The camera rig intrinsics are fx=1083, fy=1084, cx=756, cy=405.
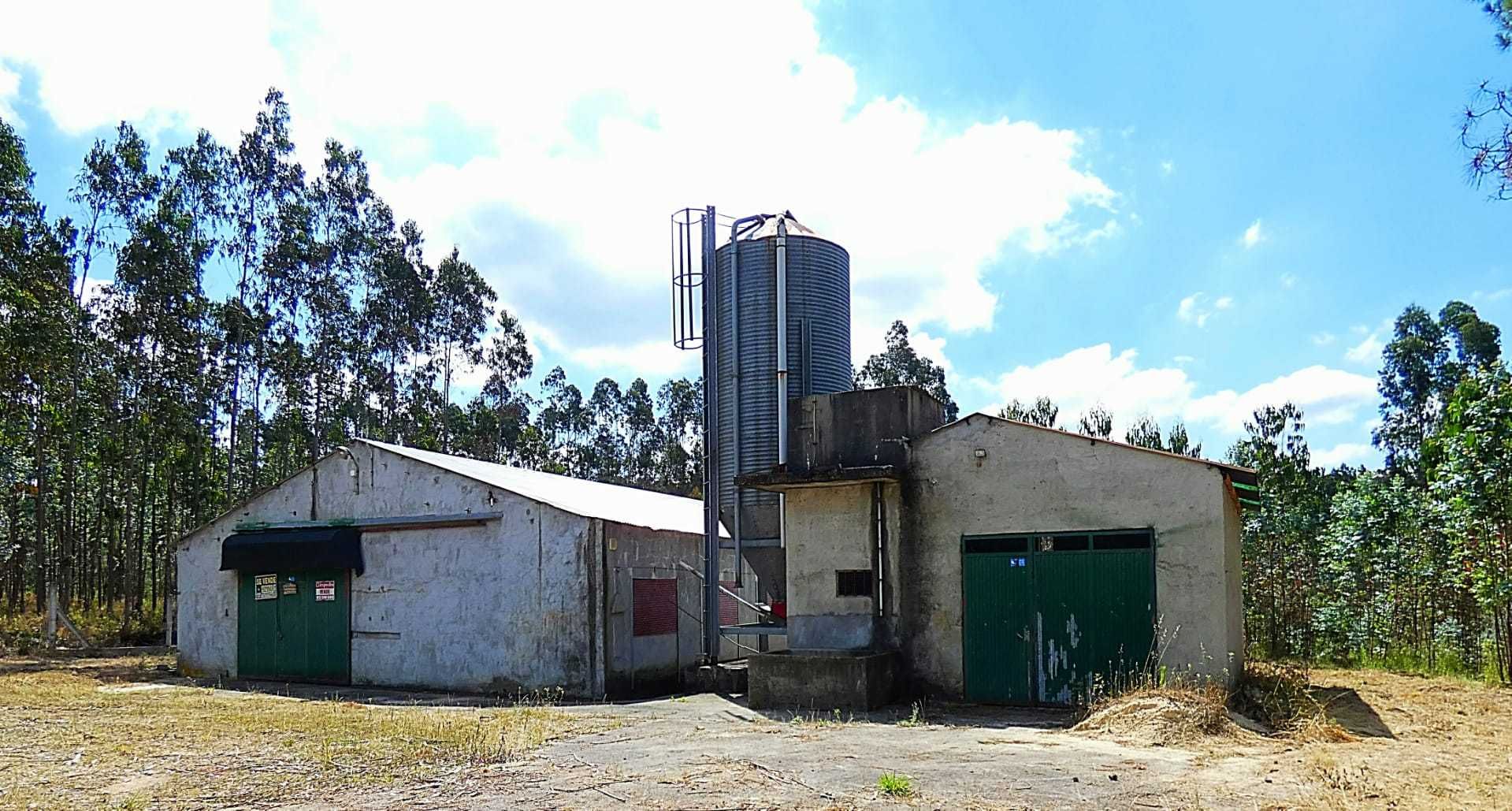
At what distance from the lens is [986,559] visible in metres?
12.6

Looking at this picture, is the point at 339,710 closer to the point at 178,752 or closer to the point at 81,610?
the point at 178,752

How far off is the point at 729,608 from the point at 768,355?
5714 mm

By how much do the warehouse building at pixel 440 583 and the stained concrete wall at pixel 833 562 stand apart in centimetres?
300

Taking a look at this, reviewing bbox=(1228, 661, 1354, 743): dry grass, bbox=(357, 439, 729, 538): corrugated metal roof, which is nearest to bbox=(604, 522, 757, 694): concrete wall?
bbox=(357, 439, 729, 538): corrugated metal roof

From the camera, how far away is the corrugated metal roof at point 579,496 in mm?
16047

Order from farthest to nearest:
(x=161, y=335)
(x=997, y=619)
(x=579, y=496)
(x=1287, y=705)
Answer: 1. (x=161, y=335)
2. (x=579, y=496)
3. (x=997, y=619)
4. (x=1287, y=705)

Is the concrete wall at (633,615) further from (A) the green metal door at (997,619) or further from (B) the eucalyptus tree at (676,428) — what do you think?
(B) the eucalyptus tree at (676,428)

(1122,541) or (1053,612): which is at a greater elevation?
(1122,541)

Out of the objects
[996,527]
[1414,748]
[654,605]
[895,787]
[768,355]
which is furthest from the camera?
[654,605]

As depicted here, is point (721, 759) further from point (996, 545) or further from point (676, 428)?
point (676, 428)

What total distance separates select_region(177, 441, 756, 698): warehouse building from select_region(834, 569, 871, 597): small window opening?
11.6 ft

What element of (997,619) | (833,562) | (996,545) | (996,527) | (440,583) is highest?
(996,527)

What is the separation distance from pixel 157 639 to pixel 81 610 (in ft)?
27.8

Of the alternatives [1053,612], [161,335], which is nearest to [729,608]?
[1053,612]
